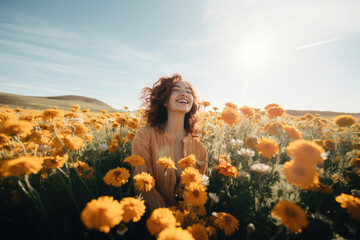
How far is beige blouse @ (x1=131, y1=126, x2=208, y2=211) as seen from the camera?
2121 mm

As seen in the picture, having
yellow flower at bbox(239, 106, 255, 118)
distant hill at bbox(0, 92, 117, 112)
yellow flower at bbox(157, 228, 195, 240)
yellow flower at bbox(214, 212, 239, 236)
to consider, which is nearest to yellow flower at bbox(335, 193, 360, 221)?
yellow flower at bbox(214, 212, 239, 236)

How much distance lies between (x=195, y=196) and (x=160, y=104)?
6.93ft

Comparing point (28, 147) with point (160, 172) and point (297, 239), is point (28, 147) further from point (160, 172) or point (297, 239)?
point (297, 239)

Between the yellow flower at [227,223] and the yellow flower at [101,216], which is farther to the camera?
the yellow flower at [227,223]

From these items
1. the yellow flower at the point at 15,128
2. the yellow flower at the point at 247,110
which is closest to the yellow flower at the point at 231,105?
the yellow flower at the point at 247,110

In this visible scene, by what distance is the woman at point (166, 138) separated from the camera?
2273 mm

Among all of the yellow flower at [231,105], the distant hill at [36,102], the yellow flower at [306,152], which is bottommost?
the distant hill at [36,102]

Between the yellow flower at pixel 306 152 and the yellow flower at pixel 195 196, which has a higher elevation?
the yellow flower at pixel 306 152

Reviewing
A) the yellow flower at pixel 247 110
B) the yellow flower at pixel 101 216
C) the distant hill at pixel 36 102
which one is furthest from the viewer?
the distant hill at pixel 36 102

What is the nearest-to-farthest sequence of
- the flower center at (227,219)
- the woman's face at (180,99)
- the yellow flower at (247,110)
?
the flower center at (227,219), the woman's face at (180,99), the yellow flower at (247,110)

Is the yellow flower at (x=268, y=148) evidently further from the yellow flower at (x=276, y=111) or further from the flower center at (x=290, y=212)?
the yellow flower at (x=276, y=111)

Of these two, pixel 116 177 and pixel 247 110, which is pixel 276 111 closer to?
pixel 247 110

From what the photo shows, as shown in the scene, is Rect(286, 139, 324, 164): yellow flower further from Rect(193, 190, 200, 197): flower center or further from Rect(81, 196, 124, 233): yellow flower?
Rect(81, 196, 124, 233): yellow flower

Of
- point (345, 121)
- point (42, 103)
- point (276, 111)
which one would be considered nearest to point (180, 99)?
point (276, 111)
